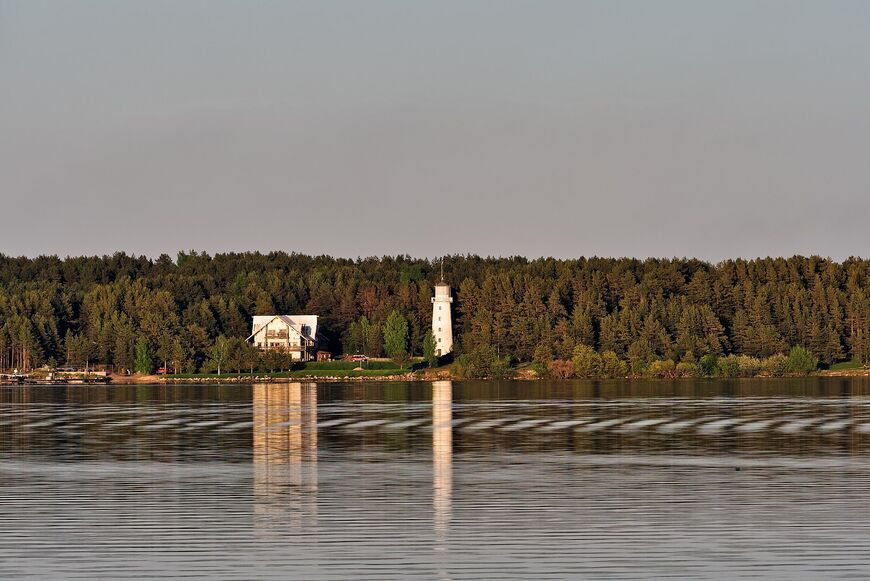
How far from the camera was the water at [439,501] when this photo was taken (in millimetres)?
22516

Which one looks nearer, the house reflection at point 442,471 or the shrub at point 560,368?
the house reflection at point 442,471

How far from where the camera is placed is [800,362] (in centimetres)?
18262

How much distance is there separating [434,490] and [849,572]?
13.3 m

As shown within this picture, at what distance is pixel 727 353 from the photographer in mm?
190750

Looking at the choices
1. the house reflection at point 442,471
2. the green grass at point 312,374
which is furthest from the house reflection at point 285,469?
the green grass at point 312,374

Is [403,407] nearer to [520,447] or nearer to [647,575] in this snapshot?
[520,447]

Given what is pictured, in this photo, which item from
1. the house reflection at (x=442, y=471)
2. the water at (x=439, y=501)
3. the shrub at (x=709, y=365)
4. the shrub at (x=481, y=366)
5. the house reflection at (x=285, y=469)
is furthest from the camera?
the shrub at (x=481, y=366)

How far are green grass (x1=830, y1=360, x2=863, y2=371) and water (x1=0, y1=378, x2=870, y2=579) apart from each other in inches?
5288

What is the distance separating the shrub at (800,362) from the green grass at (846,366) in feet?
19.8

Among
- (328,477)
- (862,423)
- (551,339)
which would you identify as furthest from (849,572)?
(551,339)

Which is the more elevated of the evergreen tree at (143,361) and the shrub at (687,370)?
the evergreen tree at (143,361)

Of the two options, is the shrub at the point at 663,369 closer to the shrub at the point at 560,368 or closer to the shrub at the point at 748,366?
the shrub at the point at 748,366

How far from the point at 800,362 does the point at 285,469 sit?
6020 inches

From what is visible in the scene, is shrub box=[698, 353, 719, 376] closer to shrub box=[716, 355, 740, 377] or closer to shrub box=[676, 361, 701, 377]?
shrub box=[716, 355, 740, 377]
